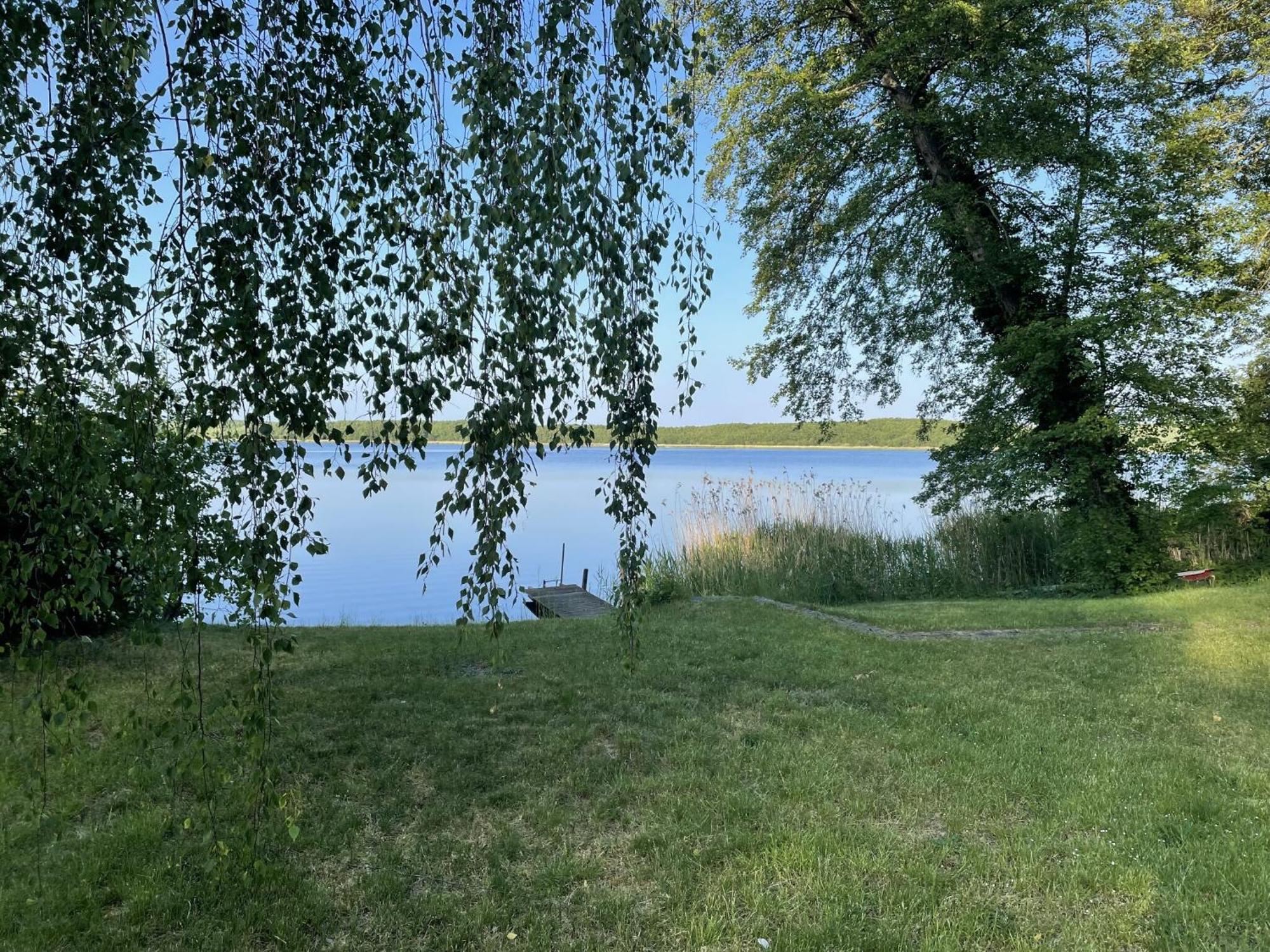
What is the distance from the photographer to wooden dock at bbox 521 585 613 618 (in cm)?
980

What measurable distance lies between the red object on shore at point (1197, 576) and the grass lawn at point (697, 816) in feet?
15.1

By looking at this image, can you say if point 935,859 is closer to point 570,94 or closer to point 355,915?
point 355,915

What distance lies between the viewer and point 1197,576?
32.2 ft

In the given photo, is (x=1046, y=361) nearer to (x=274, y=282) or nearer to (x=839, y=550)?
(x=839, y=550)

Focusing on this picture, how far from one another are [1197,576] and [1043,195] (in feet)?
19.0

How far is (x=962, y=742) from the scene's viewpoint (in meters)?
4.11

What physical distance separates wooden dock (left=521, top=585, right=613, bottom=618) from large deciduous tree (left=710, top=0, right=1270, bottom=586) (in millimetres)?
5158

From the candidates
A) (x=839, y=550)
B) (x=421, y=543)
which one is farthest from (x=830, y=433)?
(x=421, y=543)

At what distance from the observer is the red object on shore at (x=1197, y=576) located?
9.78 metres

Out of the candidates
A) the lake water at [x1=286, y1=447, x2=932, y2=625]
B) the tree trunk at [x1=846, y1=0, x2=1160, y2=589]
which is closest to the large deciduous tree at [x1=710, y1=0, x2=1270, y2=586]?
the tree trunk at [x1=846, y1=0, x2=1160, y2=589]

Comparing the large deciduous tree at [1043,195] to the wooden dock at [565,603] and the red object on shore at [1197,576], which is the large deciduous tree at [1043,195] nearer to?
the red object on shore at [1197,576]

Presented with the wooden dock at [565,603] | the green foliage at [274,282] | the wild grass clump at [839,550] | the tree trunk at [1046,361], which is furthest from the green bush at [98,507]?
the tree trunk at [1046,361]

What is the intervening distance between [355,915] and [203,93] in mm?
Result: 2571

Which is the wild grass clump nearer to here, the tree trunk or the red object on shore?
the tree trunk
